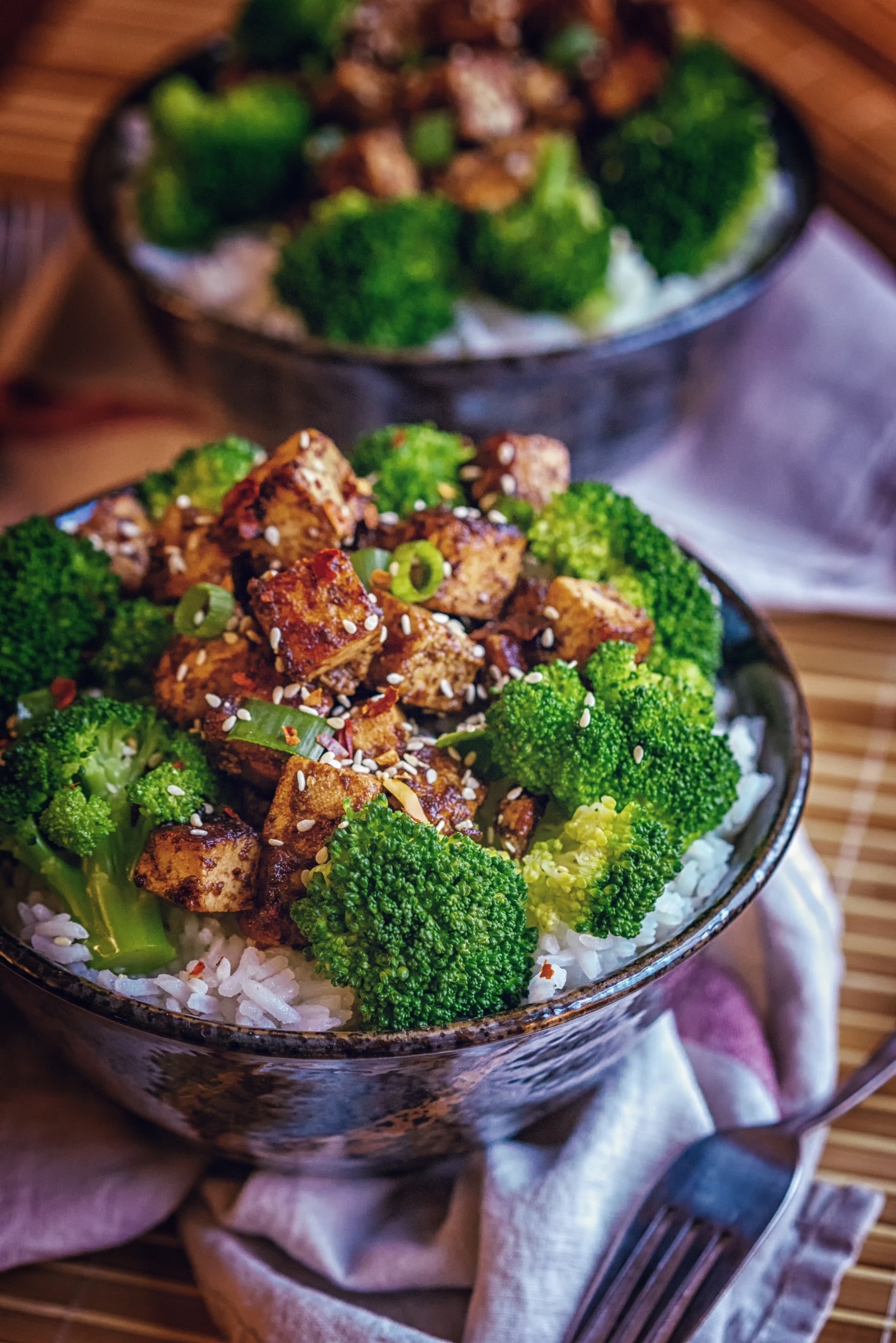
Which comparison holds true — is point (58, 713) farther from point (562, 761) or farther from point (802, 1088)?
point (802, 1088)

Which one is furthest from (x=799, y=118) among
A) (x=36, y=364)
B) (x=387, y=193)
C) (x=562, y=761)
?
(x=562, y=761)

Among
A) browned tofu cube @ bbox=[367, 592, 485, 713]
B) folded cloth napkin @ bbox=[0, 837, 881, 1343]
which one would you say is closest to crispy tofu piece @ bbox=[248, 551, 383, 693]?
browned tofu cube @ bbox=[367, 592, 485, 713]

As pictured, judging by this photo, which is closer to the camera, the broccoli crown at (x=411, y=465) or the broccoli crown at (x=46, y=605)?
the broccoli crown at (x=46, y=605)

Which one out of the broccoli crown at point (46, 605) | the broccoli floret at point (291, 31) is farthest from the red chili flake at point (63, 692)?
the broccoli floret at point (291, 31)

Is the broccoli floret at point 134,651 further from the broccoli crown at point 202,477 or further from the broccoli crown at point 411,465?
the broccoli crown at point 411,465

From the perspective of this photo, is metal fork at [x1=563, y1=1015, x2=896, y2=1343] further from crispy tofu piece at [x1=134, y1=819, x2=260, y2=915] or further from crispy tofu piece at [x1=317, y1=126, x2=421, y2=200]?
crispy tofu piece at [x1=317, y1=126, x2=421, y2=200]

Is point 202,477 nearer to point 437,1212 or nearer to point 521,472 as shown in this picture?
point 521,472

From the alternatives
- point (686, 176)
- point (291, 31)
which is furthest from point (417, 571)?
point (291, 31)
